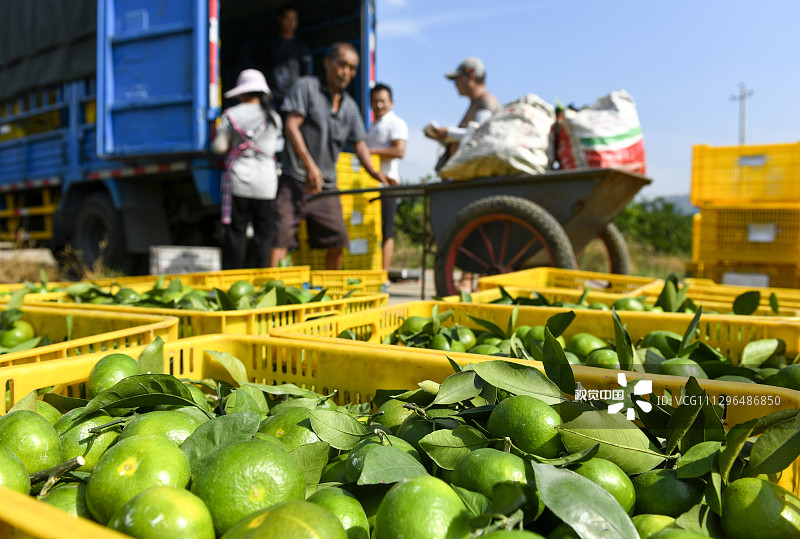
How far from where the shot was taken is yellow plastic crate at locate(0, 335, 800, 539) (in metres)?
1.07

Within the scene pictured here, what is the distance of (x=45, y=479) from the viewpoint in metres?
0.88

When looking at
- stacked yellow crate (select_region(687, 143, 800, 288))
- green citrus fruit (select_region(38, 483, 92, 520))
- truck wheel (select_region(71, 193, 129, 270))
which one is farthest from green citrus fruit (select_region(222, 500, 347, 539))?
truck wheel (select_region(71, 193, 129, 270))

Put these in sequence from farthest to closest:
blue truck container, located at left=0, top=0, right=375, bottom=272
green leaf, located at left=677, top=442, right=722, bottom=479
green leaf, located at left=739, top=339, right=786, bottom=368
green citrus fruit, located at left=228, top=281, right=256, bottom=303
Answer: blue truck container, located at left=0, top=0, right=375, bottom=272 → green citrus fruit, located at left=228, top=281, right=256, bottom=303 → green leaf, located at left=739, top=339, right=786, bottom=368 → green leaf, located at left=677, top=442, right=722, bottom=479

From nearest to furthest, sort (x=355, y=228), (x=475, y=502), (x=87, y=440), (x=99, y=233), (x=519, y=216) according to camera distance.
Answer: (x=475, y=502), (x=87, y=440), (x=519, y=216), (x=355, y=228), (x=99, y=233)

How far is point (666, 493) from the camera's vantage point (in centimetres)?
85

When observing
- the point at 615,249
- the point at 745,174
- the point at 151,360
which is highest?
the point at 745,174

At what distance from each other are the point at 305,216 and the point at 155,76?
246cm

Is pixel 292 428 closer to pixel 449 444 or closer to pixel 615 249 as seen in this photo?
pixel 449 444

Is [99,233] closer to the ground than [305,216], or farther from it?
closer to the ground

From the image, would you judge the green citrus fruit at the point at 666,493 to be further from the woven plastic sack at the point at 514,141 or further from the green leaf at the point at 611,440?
the woven plastic sack at the point at 514,141

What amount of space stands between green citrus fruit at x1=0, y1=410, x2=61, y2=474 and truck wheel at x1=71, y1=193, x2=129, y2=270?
6158mm

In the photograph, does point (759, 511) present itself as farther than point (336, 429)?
No

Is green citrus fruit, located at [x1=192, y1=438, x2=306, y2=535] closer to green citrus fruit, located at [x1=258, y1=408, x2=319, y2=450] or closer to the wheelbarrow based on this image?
green citrus fruit, located at [x1=258, y1=408, x2=319, y2=450]

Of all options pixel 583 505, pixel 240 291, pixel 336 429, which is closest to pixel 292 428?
pixel 336 429
